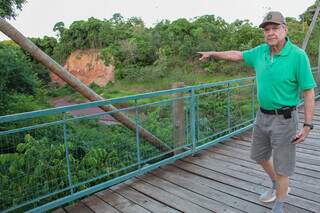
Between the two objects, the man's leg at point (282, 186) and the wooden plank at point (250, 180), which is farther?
the wooden plank at point (250, 180)

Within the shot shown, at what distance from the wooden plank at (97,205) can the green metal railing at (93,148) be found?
10 centimetres

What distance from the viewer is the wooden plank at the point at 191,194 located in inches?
109

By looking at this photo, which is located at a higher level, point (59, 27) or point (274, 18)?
point (59, 27)

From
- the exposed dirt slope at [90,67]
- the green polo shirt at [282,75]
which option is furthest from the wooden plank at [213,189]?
the exposed dirt slope at [90,67]

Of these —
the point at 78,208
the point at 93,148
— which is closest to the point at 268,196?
the point at 78,208

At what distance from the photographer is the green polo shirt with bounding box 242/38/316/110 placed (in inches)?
82.4

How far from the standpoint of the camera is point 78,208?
281 centimetres

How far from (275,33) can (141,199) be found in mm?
1896

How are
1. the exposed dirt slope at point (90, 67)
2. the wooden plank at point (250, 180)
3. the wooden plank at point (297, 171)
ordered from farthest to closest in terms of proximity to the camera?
the exposed dirt slope at point (90, 67), the wooden plank at point (297, 171), the wooden plank at point (250, 180)

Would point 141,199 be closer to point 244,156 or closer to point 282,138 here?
point 282,138

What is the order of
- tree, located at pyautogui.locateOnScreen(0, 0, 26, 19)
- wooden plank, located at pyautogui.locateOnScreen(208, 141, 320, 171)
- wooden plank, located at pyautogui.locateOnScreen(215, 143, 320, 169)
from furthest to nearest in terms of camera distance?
tree, located at pyautogui.locateOnScreen(0, 0, 26, 19)
wooden plank, located at pyautogui.locateOnScreen(215, 143, 320, 169)
wooden plank, located at pyautogui.locateOnScreen(208, 141, 320, 171)

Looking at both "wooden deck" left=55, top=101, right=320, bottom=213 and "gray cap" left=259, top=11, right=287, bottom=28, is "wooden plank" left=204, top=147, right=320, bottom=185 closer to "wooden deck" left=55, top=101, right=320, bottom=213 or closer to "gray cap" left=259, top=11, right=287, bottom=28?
"wooden deck" left=55, top=101, right=320, bottom=213

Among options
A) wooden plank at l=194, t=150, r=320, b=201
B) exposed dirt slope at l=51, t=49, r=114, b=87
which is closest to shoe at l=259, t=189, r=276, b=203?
wooden plank at l=194, t=150, r=320, b=201

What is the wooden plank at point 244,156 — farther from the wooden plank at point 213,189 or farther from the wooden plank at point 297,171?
the wooden plank at point 213,189
